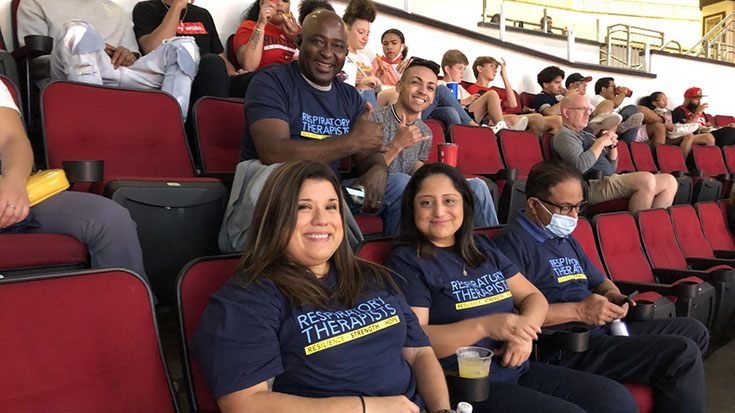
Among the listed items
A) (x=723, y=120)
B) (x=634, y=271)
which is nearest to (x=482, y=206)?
(x=634, y=271)

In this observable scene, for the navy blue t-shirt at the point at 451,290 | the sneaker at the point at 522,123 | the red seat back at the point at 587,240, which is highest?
the sneaker at the point at 522,123

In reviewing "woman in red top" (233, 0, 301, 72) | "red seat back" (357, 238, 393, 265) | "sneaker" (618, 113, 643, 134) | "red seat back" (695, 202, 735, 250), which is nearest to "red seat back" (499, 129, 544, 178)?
"red seat back" (695, 202, 735, 250)

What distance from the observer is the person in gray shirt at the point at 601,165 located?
3.76 m

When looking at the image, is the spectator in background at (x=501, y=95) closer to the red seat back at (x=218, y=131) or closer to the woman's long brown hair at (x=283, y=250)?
the red seat back at (x=218, y=131)

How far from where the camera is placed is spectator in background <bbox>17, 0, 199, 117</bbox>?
2.33 meters

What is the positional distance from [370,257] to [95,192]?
0.88m

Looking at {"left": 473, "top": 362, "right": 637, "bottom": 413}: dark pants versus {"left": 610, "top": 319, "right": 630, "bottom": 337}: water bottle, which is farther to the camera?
{"left": 610, "top": 319, "right": 630, "bottom": 337}: water bottle

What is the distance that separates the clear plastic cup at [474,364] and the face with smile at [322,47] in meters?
1.21

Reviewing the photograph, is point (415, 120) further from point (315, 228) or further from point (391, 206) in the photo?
point (315, 228)

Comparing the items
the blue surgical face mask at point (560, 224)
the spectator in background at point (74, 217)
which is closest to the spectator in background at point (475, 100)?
the blue surgical face mask at point (560, 224)

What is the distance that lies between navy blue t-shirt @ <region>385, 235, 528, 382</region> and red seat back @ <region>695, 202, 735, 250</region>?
294 centimetres

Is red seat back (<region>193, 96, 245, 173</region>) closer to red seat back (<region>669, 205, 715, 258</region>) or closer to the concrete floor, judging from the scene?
the concrete floor

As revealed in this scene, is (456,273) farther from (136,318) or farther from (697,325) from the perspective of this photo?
(697,325)

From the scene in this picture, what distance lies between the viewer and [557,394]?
4.93ft
